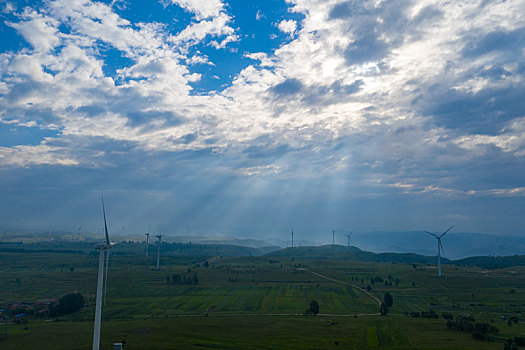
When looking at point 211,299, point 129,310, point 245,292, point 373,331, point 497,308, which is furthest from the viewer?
point 245,292

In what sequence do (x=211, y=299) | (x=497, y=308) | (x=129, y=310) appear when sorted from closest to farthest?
(x=129, y=310) → (x=497, y=308) → (x=211, y=299)

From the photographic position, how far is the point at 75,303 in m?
146

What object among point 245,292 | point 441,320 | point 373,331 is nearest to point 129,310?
point 245,292

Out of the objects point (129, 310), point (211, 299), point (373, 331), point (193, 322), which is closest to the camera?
point (373, 331)

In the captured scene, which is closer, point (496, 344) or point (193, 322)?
point (496, 344)

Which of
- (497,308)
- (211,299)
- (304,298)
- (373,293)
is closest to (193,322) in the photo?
(211,299)

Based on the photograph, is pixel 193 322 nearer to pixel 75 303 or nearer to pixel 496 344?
pixel 75 303

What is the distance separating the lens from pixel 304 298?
174 m

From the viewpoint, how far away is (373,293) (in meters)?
193

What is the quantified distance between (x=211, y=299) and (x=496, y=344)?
11581 centimetres

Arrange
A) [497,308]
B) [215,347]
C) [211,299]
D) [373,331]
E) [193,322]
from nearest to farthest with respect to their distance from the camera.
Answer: [215,347] → [373,331] → [193,322] → [497,308] → [211,299]

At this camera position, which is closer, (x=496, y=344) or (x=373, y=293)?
(x=496, y=344)

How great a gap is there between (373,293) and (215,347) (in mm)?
123805

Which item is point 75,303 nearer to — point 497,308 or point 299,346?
point 299,346
